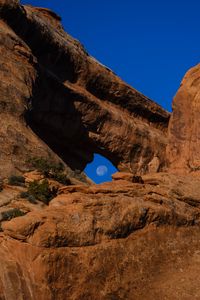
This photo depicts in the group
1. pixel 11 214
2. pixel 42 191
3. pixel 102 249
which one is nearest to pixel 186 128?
pixel 42 191

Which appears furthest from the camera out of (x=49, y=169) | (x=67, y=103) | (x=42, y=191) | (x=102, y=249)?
(x=67, y=103)

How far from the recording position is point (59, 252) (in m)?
13.6

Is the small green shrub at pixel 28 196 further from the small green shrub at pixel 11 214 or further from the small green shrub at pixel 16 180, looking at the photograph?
the small green shrub at pixel 11 214

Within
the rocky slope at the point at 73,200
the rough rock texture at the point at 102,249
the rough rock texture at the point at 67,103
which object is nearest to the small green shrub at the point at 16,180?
the rocky slope at the point at 73,200

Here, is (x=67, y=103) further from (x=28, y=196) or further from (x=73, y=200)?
(x=73, y=200)

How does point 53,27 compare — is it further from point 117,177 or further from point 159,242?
point 159,242

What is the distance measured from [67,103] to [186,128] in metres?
11.6

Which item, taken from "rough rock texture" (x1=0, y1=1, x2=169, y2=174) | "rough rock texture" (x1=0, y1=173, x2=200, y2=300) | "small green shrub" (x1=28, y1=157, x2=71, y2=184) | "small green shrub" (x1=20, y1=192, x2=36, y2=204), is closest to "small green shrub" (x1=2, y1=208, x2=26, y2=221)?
"rough rock texture" (x1=0, y1=173, x2=200, y2=300)

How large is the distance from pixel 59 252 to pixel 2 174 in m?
9.73

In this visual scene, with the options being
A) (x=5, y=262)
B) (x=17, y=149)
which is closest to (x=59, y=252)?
(x=5, y=262)

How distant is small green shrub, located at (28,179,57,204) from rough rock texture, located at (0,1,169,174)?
5.00 metres

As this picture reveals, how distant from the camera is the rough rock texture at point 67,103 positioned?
93.6ft

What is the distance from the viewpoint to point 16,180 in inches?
870

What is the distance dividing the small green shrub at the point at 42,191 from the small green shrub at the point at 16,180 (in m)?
1.09
